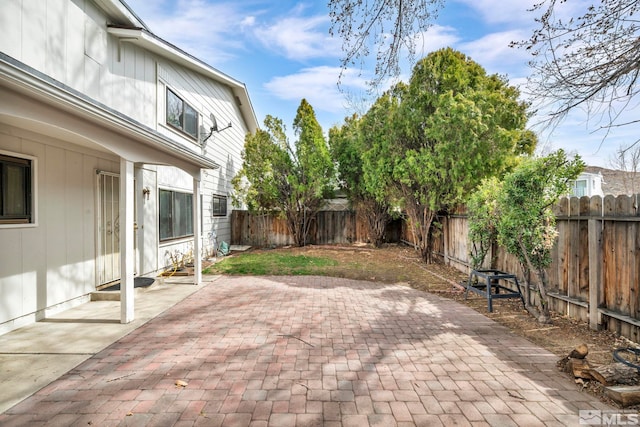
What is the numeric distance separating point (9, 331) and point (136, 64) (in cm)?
580

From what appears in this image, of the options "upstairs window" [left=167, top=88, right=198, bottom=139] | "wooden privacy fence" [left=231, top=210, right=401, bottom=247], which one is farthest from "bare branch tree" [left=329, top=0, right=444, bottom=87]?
"wooden privacy fence" [left=231, top=210, right=401, bottom=247]

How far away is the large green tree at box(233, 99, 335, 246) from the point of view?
42.3 ft

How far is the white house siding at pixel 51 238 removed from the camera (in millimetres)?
4301

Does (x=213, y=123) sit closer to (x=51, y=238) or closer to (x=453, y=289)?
(x=51, y=238)

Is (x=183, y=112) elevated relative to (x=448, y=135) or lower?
elevated

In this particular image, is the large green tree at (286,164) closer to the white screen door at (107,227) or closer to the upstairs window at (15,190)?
the white screen door at (107,227)

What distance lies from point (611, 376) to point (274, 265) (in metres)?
7.95

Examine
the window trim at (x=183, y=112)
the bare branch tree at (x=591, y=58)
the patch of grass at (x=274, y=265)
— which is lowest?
the patch of grass at (x=274, y=265)

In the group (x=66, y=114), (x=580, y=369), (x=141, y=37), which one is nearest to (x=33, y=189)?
(x=66, y=114)

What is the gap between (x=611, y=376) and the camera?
116 inches

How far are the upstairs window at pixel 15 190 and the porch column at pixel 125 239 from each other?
125 cm

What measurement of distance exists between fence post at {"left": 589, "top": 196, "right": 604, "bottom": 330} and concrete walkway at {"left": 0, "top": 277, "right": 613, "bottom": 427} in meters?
1.12

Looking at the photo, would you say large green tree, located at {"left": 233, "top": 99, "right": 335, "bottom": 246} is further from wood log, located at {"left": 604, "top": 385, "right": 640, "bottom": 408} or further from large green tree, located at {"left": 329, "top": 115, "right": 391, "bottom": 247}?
wood log, located at {"left": 604, "top": 385, "right": 640, "bottom": 408}

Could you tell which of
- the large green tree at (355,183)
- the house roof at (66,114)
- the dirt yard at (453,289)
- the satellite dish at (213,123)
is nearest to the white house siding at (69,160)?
the house roof at (66,114)
